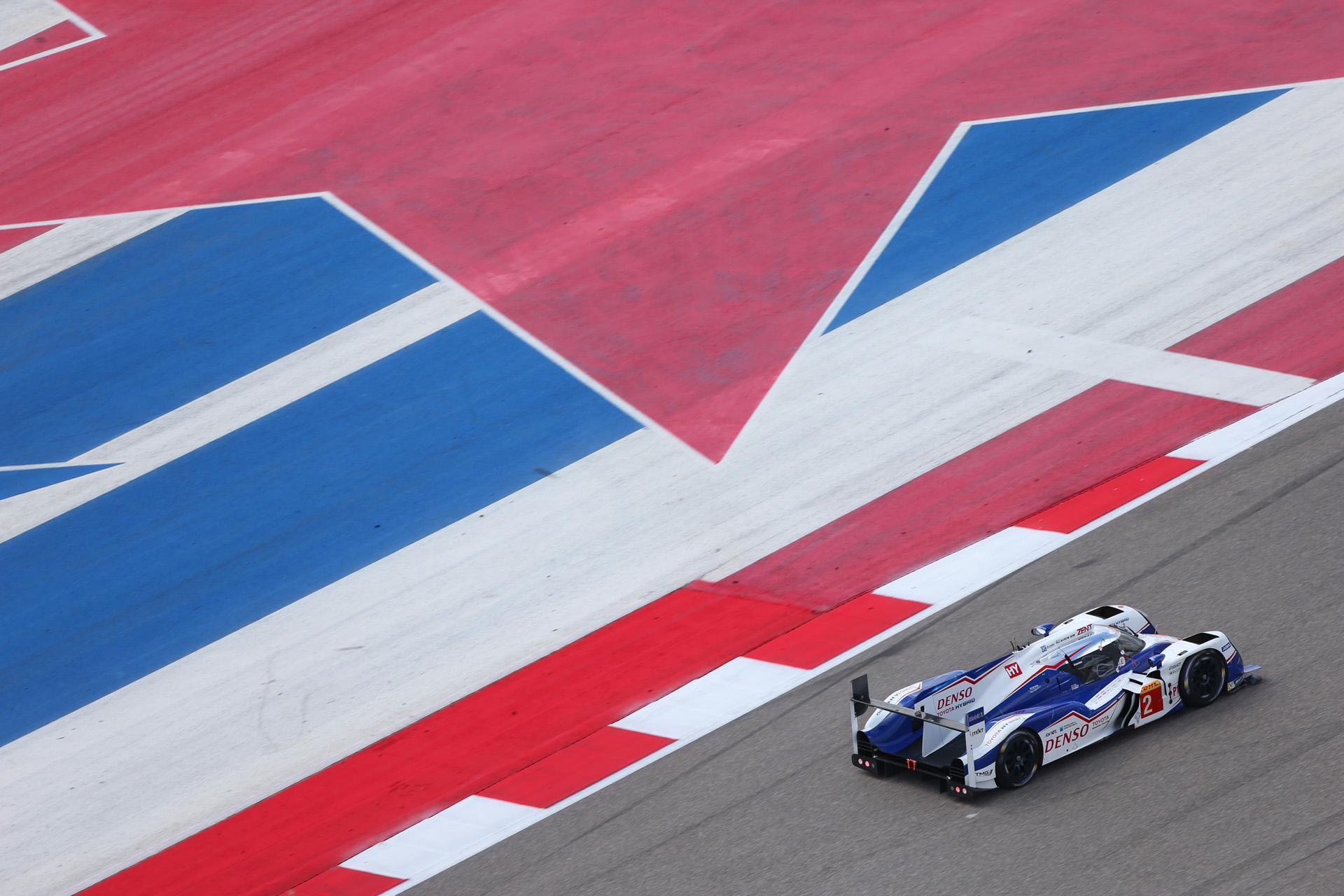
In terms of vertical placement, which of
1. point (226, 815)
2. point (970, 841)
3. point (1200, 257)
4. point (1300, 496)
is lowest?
point (226, 815)

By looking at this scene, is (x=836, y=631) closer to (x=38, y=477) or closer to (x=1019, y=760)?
(x=1019, y=760)

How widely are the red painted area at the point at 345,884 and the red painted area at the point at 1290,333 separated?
9577mm

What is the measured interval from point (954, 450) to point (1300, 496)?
3230mm

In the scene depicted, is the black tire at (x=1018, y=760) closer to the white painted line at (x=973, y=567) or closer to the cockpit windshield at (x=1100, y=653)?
the cockpit windshield at (x=1100, y=653)

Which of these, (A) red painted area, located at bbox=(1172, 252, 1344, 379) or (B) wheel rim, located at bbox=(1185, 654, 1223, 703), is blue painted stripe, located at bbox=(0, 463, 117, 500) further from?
(A) red painted area, located at bbox=(1172, 252, 1344, 379)

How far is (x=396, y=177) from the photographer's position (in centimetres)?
1992

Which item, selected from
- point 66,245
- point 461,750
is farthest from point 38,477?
point 461,750

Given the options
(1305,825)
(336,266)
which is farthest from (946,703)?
(336,266)

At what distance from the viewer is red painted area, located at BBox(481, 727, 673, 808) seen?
11.2m

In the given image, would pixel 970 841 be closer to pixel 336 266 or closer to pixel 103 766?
pixel 103 766

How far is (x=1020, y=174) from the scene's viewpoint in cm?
1811

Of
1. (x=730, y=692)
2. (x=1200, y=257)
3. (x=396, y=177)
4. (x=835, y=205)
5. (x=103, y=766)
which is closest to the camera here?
(x=730, y=692)

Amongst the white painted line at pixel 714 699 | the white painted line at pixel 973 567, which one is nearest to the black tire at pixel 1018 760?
the white painted line at pixel 714 699

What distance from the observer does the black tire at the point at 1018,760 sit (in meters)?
9.76
